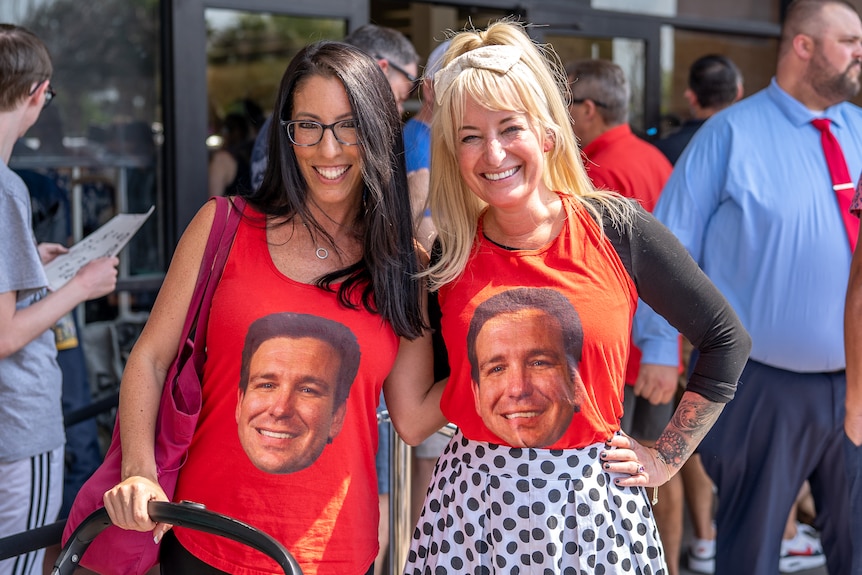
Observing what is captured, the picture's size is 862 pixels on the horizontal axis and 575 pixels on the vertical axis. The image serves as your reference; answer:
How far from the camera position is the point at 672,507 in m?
4.14

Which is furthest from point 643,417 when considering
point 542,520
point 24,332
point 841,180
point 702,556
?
point 24,332

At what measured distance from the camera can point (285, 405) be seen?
1.96 m

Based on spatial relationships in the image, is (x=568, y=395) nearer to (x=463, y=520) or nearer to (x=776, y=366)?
(x=463, y=520)

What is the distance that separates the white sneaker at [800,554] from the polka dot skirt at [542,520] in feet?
8.64

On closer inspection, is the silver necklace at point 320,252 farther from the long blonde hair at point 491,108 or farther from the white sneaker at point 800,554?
the white sneaker at point 800,554

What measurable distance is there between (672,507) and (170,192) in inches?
102

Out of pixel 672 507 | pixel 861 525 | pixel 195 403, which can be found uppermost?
pixel 195 403

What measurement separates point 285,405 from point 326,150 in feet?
1.70

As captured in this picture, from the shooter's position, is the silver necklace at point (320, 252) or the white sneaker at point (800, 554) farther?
the white sneaker at point (800, 554)

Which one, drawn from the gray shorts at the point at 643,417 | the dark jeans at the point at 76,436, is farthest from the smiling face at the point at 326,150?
the gray shorts at the point at 643,417

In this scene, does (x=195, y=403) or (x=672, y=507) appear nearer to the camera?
(x=195, y=403)

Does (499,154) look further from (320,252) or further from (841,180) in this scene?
(841,180)

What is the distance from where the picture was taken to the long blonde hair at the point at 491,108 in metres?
1.99

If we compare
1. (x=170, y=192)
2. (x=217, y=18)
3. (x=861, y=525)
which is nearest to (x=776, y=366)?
(x=861, y=525)
